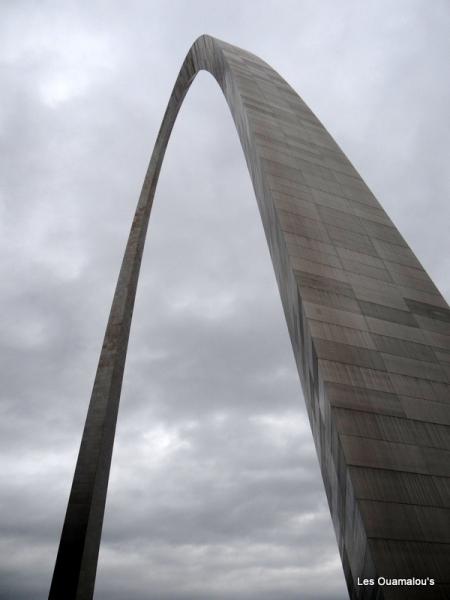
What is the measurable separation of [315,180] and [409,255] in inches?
195

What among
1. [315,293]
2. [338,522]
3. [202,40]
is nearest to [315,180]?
[315,293]

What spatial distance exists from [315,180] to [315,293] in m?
7.46

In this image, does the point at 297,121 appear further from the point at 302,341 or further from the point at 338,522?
the point at 338,522

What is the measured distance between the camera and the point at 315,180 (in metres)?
18.4

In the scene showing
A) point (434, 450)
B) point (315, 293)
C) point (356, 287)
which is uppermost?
point (356, 287)

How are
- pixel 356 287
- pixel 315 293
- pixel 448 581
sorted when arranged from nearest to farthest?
pixel 448 581 → pixel 315 293 → pixel 356 287

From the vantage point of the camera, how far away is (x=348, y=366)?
11.3 meters

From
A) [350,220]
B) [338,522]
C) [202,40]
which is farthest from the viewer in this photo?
[202,40]

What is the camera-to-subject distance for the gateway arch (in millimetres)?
8945

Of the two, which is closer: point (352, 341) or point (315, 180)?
point (352, 341)

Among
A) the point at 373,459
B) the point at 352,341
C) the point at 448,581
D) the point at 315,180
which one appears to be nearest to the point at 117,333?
the point at 315,180

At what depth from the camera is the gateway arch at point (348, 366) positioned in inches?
352

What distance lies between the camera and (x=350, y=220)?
1745 centimetres

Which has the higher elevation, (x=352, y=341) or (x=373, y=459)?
(x=352, y=341)
